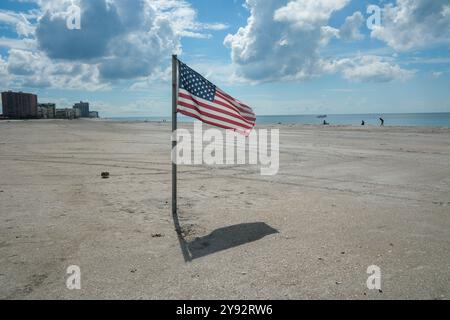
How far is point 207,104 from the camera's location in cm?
713

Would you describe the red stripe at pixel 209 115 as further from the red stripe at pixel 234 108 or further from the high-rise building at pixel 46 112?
the high-rise building at pixel 46 112

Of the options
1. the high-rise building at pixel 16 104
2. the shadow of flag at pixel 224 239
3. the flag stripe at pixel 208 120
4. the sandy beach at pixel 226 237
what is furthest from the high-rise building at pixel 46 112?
the shadow of flag at pixel 224 239

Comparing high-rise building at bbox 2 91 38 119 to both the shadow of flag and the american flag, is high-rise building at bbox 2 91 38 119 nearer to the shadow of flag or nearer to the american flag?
the american flag

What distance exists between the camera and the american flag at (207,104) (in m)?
6.88

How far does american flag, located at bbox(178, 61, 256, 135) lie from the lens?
22.6 ft

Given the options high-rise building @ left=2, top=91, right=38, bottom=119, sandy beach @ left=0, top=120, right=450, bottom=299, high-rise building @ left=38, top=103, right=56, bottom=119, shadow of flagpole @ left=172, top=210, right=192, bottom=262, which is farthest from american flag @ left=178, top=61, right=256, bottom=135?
high-rise building @ left=38, top=103, right=56, bottom=119

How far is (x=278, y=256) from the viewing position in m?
5.23

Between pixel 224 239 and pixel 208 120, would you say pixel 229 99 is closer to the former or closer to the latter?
pixel 208 120

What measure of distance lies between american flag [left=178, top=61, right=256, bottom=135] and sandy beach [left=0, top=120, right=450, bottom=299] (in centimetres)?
200

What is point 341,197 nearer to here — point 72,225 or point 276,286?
point 276,286

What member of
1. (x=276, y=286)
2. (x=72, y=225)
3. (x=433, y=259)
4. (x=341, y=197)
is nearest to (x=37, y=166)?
(x=72, y=225)

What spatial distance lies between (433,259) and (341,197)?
391cm

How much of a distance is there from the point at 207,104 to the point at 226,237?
2752mm

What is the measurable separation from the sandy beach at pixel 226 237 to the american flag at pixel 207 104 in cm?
200
